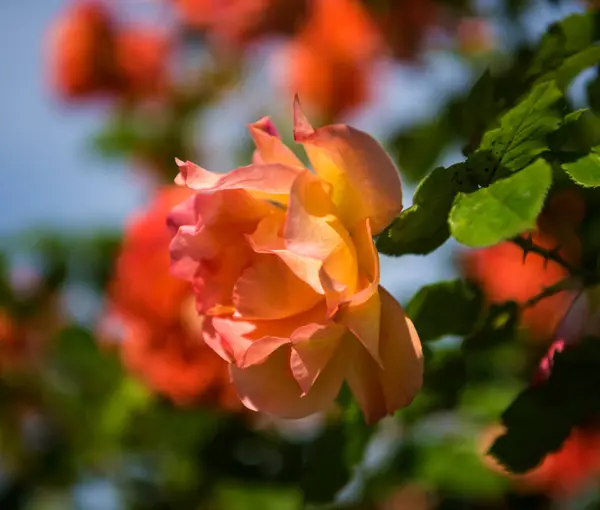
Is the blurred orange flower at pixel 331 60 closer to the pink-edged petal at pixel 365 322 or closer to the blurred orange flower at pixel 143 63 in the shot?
the blurred orange flower at pixel 143 63

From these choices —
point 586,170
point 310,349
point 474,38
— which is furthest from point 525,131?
point 474,38

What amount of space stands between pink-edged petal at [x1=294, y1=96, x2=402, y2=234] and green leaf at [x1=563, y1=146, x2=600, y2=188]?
0.07 m

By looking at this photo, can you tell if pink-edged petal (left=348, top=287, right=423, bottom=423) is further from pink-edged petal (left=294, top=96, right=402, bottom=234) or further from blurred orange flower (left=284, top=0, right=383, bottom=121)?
Result: blurred orange flower (left=284, top=0, right=383, bottom=121)

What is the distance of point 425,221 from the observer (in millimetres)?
362

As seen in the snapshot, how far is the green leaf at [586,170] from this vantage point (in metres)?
0.34

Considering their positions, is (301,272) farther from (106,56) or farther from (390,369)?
(106,56)

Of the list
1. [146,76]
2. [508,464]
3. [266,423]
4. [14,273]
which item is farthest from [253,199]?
[146,76]

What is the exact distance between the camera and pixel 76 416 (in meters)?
1.09

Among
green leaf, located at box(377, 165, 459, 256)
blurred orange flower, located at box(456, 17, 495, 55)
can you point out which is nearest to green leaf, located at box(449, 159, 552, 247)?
green leaf, located at box(377, 165, 459, 256)

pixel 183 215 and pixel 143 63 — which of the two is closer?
pixel 183 215

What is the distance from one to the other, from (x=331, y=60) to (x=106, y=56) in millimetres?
467

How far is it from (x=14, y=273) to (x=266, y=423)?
0.52m

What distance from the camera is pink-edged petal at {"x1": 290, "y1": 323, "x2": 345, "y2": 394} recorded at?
0.36 m

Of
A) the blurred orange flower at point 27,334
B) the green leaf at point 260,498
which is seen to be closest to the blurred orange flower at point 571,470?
the green leaf at point 260,498
